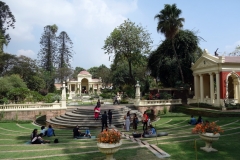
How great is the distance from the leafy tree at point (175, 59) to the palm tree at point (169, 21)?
4.20 m

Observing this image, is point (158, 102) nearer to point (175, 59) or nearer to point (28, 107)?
point (175, 59)

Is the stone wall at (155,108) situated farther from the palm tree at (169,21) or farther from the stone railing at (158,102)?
the palm tree at (169,21)

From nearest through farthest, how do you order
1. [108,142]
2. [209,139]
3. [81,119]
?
[108,142], [209,139], [81,119]

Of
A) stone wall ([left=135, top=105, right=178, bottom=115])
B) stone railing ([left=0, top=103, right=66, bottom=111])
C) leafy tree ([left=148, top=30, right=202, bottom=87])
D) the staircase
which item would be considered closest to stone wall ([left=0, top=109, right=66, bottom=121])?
stone railing ([left=0, top=103, right=66, bottom=111])

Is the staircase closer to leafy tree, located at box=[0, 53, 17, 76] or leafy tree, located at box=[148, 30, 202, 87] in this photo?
leafy tree, located at box=[148, 30, 202, 87]

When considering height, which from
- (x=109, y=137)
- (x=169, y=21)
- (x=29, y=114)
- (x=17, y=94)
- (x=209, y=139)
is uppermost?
(x=169, y=21)

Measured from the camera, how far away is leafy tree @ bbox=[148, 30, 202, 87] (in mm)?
32406

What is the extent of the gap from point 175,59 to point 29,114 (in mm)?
22549

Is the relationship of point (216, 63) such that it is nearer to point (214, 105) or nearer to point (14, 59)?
point (214, 105)

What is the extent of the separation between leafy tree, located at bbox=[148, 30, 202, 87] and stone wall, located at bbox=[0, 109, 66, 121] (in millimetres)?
17807

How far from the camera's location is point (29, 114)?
22.9 metres

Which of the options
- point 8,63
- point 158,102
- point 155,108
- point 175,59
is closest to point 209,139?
point 155,108

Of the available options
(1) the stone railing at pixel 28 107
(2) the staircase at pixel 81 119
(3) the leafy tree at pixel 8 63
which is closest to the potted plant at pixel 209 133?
(2) the staircase at pixel 81 119

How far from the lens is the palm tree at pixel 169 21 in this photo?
29.0 metres
